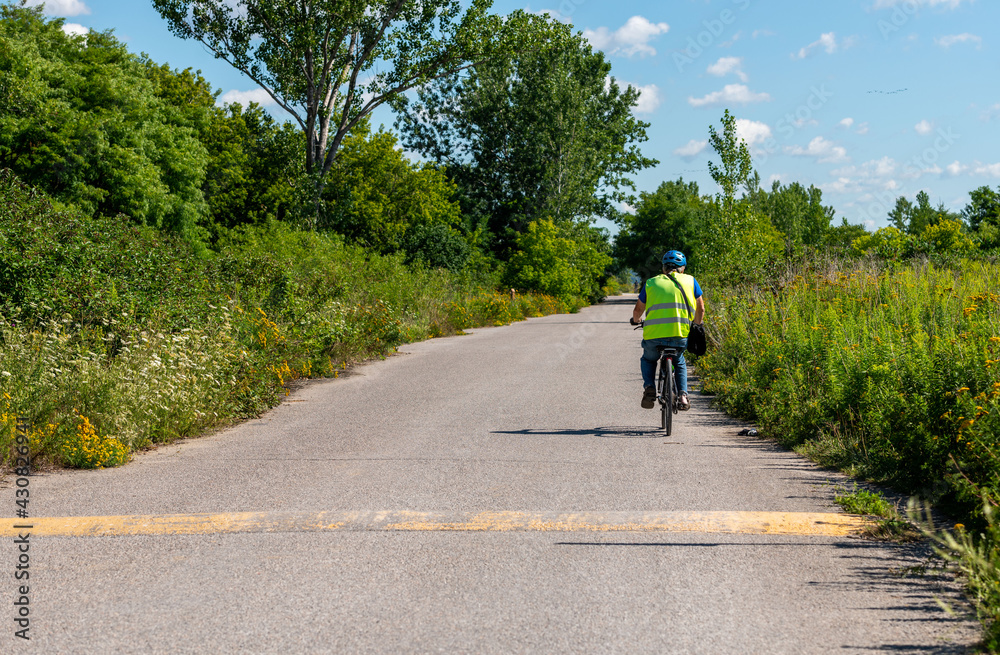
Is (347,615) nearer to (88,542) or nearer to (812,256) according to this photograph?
(88,542)

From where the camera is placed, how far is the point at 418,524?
5445mm

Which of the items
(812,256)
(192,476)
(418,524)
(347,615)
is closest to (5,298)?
(192,476)

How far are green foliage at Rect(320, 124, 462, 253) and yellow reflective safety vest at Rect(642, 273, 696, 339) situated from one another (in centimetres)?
4238

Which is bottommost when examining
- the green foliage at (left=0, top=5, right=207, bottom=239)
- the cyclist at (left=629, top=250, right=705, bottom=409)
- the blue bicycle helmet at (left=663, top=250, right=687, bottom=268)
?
the cyclist at (left=629, top=250, right=705, bottom=409)

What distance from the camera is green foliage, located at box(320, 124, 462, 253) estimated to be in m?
51.8

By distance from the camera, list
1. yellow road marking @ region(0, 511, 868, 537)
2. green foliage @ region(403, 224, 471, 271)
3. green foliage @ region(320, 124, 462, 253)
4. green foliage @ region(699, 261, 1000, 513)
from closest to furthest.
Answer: yellow road marking @ region(0, 511, 868, 537) → green foliage @ region(699, 261, 1000, 513) → green foliage @ region(403, 224, 471, 271) → green foliage @ region(320, 124, 462, 253)

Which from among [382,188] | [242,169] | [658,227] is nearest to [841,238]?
[658,227]

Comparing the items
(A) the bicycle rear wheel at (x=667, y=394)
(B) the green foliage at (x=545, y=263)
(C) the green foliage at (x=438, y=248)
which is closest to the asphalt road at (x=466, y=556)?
(A) the bicycle rear wheel at (x=667, y=394)

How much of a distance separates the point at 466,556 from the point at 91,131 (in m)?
31.6

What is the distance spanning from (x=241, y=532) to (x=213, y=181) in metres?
45.1

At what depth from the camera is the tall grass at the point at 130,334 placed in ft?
25.2

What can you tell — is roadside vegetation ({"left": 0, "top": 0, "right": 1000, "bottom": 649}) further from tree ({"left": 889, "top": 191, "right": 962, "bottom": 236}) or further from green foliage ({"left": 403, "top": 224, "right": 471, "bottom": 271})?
tree ({"left": 889, "top": 191, "right": 962, "bottom": 236})

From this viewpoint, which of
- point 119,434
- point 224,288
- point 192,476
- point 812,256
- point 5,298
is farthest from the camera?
point 812,256

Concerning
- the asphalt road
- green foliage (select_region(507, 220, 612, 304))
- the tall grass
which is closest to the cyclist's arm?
the asphalt road
